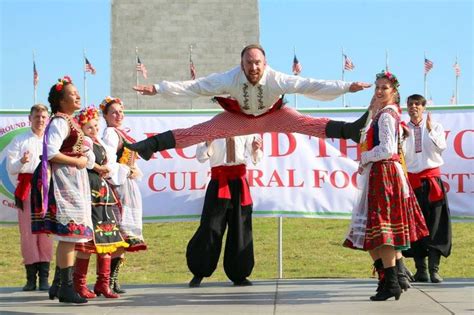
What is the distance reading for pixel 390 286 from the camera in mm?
5844

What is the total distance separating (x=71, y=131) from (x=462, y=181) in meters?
4.05

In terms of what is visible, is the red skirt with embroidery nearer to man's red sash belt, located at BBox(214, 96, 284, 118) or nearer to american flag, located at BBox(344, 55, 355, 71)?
man's red sash belt, located at BBox(214, 96, 284, 118)

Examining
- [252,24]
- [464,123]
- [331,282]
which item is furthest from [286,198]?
[252,24]

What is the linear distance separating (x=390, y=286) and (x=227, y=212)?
197 centimetres

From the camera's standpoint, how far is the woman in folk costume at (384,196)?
230 inches

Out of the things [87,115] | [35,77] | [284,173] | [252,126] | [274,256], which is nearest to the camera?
[252,126]

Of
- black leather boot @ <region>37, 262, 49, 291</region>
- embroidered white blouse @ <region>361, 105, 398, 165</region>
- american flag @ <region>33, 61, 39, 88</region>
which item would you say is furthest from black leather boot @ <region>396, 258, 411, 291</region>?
american flag @ <region>33, 61, 39, 88</region>

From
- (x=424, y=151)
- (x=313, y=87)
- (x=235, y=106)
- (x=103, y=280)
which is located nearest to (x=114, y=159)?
(x=103, y=280)

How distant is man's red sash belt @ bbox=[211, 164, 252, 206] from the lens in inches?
289

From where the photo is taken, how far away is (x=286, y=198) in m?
8.33

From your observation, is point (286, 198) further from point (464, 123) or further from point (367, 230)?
point (367, 230)

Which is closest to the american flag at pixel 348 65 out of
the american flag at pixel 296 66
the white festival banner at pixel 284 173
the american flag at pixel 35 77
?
the american flag at pixel 296 66

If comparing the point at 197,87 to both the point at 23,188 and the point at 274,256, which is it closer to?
the point at 23,188

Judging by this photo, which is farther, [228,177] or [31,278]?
[228,177]
